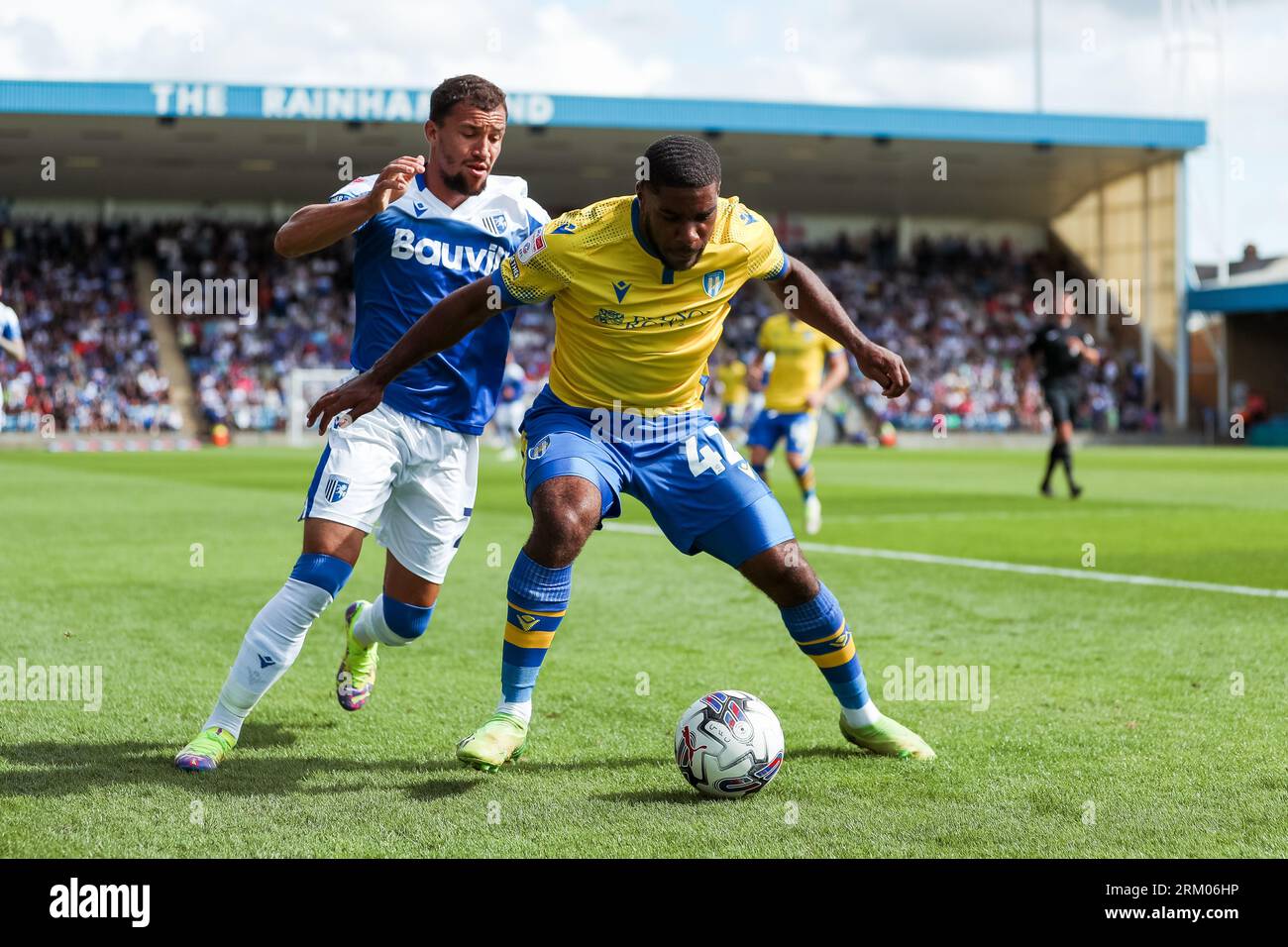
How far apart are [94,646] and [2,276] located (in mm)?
39315

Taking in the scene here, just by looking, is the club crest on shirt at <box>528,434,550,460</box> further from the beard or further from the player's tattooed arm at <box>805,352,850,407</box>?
the player's tattooed arm at <box>805,352,850,407</box>

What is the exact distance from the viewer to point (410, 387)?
4.89 meters

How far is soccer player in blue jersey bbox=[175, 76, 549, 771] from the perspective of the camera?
450 centimetres

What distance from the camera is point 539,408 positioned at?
4.73 m

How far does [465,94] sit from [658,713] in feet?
7.76

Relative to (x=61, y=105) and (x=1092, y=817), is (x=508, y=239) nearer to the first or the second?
(x=1092, y=817)

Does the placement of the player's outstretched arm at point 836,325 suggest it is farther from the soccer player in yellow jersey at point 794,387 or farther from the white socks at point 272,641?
the soccer player in yellow jersey at point 794,387

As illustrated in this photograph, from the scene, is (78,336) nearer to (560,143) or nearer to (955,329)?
(560,143)

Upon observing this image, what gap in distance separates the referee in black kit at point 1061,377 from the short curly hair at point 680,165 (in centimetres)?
1290

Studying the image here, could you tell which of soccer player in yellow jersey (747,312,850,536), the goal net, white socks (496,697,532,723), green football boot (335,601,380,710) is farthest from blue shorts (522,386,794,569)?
the goal net

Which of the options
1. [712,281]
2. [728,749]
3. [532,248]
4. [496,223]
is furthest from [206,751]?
[712,281]

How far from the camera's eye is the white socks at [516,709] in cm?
448

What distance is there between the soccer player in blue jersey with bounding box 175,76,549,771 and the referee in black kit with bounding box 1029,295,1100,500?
40.5ft
